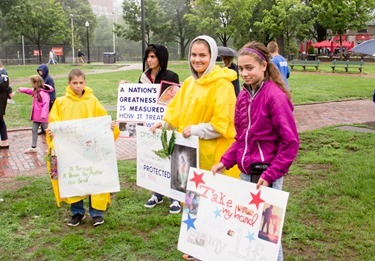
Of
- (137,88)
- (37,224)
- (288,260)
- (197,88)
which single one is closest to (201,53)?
(197,88)

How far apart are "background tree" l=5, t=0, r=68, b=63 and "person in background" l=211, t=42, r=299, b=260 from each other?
139 feet

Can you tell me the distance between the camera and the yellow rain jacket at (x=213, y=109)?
140 inches

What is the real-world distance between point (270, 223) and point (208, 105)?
49.7 inches

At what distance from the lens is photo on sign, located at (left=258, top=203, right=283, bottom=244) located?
8.70ft

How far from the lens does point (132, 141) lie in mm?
8805

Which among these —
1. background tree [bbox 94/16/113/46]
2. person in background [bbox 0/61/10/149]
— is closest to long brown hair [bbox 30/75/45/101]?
person in background [bbox 0/61/10/149]

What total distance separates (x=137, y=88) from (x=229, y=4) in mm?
32534

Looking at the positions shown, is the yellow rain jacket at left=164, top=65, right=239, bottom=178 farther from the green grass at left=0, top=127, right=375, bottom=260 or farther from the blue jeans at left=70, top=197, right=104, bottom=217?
the blue jeans at left=70, top=197, right=104, bottom=217

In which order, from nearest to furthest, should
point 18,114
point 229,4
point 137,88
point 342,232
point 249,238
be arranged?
point 249,238 < point 342,232 < point 137,88 < point 18,114 < point 229,4

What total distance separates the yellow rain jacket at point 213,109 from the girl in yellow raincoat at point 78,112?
1.11 m

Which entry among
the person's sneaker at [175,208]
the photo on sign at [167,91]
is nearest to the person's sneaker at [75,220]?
the person's sneaker at [175,208]

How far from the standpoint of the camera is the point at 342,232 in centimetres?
423

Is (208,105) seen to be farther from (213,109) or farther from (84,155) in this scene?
(84,155)

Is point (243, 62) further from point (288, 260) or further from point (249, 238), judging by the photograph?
point (288, 260)
